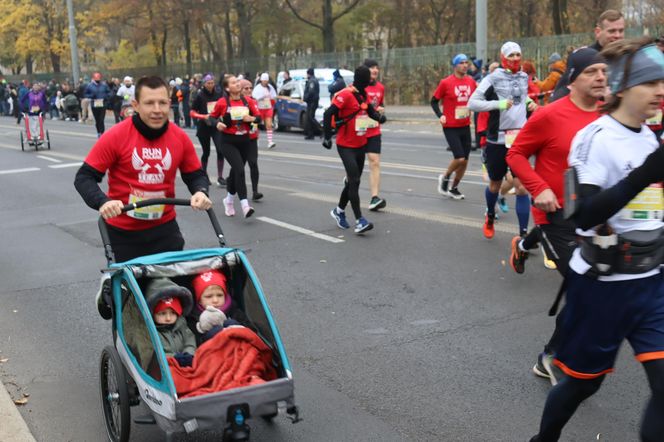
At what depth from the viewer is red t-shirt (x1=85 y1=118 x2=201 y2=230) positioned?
5.09m

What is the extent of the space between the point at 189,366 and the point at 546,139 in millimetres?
2545

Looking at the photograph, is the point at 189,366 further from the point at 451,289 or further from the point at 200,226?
the point at 200,226

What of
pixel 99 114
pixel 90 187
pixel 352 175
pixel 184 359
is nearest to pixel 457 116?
pixel 352 175

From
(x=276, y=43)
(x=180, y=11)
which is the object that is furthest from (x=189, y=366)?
(x=276, y=43)

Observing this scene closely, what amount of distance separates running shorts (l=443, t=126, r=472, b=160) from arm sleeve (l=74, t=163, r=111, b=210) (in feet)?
23.6

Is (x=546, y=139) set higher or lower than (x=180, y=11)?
lower

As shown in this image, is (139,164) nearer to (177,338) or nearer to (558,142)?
(177,338)

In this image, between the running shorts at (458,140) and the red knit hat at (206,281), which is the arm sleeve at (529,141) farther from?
the running shorts at (458,140)

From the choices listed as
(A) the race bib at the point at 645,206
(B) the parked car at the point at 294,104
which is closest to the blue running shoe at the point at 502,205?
(A) the race bib at the point at 645,206

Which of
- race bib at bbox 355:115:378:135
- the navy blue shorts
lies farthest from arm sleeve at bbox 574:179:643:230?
race bib at bbox 355:115:378:135

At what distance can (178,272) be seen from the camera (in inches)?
175

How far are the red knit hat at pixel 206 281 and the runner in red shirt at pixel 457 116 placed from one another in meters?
7.36

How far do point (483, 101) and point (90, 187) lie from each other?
16.8ft

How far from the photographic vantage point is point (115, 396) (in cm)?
427
